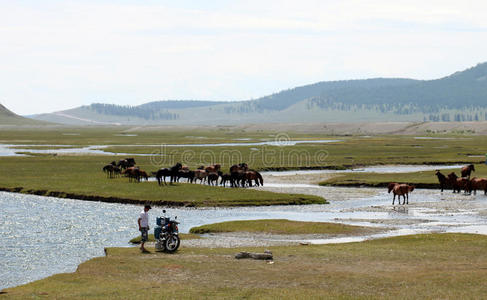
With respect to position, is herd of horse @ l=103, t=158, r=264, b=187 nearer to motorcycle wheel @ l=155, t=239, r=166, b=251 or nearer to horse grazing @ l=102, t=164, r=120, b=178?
horse grazing @ l=102, t=164, r=120, b=178

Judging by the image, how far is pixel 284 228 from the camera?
115 ft

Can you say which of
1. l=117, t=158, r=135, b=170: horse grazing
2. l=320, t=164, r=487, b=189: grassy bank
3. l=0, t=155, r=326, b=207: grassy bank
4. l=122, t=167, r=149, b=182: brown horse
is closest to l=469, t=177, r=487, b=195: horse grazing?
l=320, t=164, r=487, b=189: grassy bank

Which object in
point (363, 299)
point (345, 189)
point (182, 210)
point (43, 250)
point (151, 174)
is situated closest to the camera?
point (363, 299)

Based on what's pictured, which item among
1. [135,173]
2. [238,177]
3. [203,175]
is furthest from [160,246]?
[203,175]

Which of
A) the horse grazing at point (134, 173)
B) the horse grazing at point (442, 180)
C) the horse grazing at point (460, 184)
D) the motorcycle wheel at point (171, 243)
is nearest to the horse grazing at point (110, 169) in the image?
the horse grazing at point (134, 173)

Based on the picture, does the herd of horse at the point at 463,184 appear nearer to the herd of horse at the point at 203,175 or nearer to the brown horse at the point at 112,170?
the herd of horse at the point at 203,175

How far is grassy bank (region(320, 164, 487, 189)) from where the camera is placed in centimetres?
5748

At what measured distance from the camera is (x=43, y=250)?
28531 millimetres

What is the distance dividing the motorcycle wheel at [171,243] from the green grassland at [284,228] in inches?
264

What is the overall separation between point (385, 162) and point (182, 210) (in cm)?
4661

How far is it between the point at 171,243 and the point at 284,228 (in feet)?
28.9

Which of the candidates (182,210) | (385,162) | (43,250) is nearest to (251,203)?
(182,210)

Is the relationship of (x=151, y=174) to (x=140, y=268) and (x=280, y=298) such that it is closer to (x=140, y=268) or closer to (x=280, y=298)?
(x=140, y=268)

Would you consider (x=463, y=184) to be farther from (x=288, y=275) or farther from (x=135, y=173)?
(x=288, y=275)
